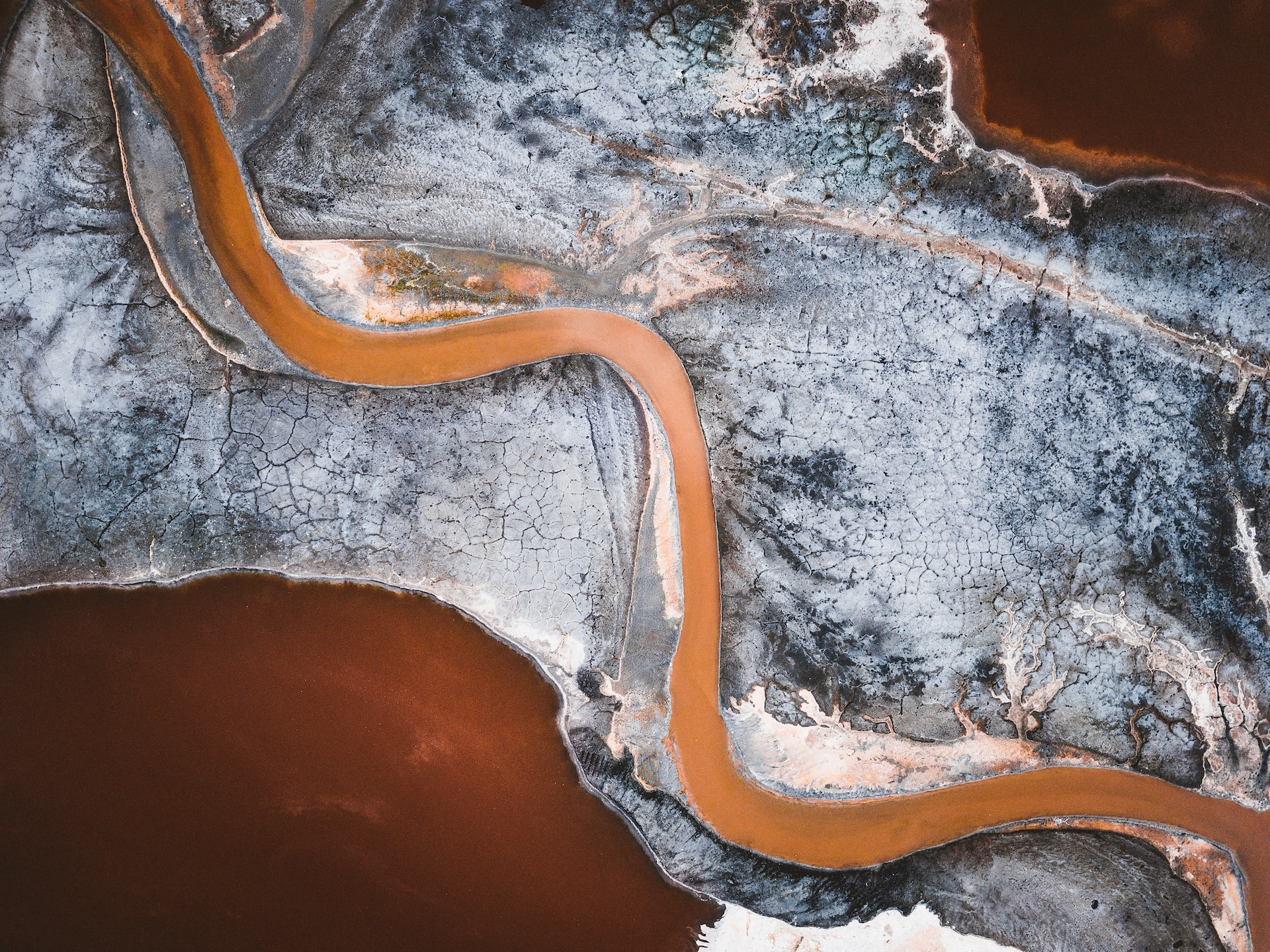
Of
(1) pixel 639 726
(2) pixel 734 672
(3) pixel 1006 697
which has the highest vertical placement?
(3) pixel 1006 697

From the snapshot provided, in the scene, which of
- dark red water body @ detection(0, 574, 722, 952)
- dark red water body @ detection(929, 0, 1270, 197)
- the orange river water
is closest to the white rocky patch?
the orange river water

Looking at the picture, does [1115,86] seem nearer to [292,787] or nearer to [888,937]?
[888,937]

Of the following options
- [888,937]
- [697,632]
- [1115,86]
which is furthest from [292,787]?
[1115,86]

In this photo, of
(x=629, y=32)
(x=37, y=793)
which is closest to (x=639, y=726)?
(x=37, y=793)

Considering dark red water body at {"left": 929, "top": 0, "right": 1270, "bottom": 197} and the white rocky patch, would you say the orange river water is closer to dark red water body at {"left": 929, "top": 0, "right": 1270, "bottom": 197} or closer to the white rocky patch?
the white rocky patch

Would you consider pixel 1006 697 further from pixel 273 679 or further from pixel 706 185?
pixel 273 679

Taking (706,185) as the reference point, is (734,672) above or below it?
below
